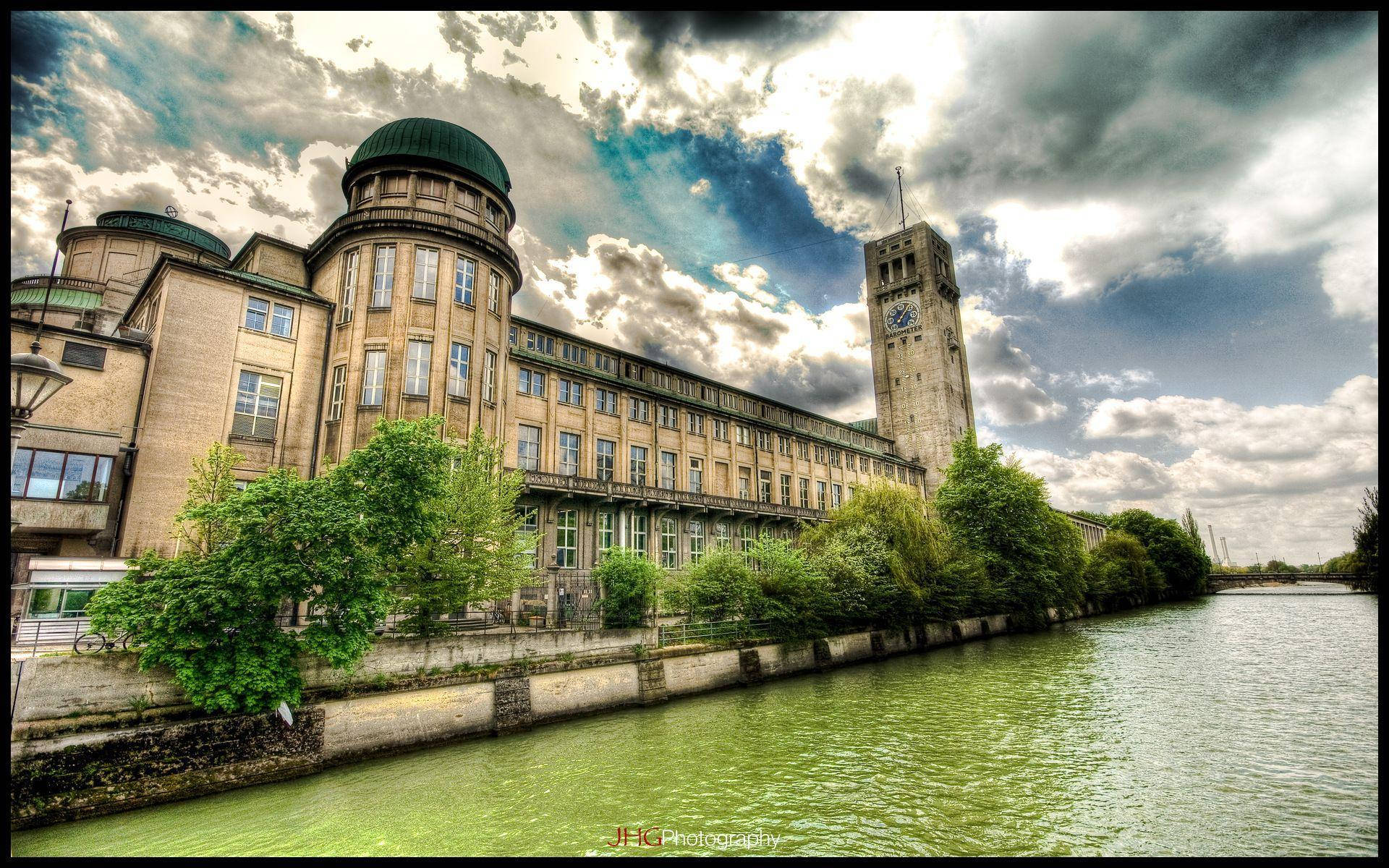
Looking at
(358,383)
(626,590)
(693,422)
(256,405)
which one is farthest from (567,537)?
(256,405)

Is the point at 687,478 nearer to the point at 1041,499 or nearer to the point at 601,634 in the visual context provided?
the point at 601,634

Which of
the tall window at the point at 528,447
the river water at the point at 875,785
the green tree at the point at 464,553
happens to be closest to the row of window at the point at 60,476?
the green tree at the point at 464,553

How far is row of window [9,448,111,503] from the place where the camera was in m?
22.0

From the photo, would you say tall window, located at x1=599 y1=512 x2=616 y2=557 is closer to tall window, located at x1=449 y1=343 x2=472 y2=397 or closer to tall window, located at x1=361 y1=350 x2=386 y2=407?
tall window, located at x1=449 y1=343 x2=472 y2=397

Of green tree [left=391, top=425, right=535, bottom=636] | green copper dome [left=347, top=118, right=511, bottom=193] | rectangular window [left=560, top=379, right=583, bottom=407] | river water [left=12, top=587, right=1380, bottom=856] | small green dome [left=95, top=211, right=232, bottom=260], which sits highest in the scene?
small green dome [left=95, top=211, right=232, bottom=260]

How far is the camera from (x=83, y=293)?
40875 mm

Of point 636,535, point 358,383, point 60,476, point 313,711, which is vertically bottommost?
point 313,711

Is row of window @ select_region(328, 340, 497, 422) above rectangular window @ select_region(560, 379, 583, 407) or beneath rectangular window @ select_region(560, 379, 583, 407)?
beneath

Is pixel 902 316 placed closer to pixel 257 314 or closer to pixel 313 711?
pixel 257 314

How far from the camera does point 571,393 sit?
40.4m

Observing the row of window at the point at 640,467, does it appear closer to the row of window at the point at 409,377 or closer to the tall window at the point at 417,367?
the row of window at the point at 409,377

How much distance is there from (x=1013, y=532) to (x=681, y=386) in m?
27.1

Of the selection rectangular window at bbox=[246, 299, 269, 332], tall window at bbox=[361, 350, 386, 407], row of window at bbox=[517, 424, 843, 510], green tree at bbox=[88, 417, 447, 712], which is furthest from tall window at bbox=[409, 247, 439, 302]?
green tree at bbox=[88, 417, 447, 712]

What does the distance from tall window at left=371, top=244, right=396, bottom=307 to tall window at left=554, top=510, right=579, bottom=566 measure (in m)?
14.3
